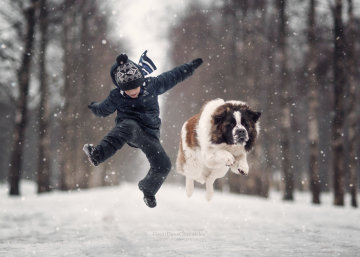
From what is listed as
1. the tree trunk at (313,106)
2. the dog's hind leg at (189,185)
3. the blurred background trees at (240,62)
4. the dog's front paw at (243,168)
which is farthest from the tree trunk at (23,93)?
the dog's front paw at (243,168)

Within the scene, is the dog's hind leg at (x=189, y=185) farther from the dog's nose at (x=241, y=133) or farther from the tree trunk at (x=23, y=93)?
the tree trunk at (x=23, y=93)

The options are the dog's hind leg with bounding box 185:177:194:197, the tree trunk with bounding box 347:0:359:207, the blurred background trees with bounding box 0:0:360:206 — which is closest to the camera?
the dog's hind leg with bounding box 185:177:194:197

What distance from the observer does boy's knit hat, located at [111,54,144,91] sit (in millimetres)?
2572

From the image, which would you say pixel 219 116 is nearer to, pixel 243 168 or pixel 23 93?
pixel 243 168

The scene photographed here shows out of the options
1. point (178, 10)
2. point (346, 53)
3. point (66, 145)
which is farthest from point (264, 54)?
point (66, 145)

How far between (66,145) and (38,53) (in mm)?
4171

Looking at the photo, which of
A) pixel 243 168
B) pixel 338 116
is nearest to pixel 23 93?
pixel 338 116

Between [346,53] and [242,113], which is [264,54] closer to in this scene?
[346,53]

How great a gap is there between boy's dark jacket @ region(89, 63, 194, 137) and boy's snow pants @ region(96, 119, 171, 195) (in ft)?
0.20

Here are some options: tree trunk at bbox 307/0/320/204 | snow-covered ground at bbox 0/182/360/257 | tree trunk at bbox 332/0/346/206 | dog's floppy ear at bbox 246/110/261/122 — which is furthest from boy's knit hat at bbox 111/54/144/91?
tree trunk at bbox 307/0/320/204

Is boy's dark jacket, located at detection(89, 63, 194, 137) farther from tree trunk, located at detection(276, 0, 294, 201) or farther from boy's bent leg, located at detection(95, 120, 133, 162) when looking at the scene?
tree trunk, located at detection(276, 0, 294, 201)

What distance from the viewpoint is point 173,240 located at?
5.52 metres

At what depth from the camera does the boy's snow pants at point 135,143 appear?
2.60 metres

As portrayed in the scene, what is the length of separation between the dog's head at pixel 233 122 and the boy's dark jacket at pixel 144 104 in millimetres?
572
